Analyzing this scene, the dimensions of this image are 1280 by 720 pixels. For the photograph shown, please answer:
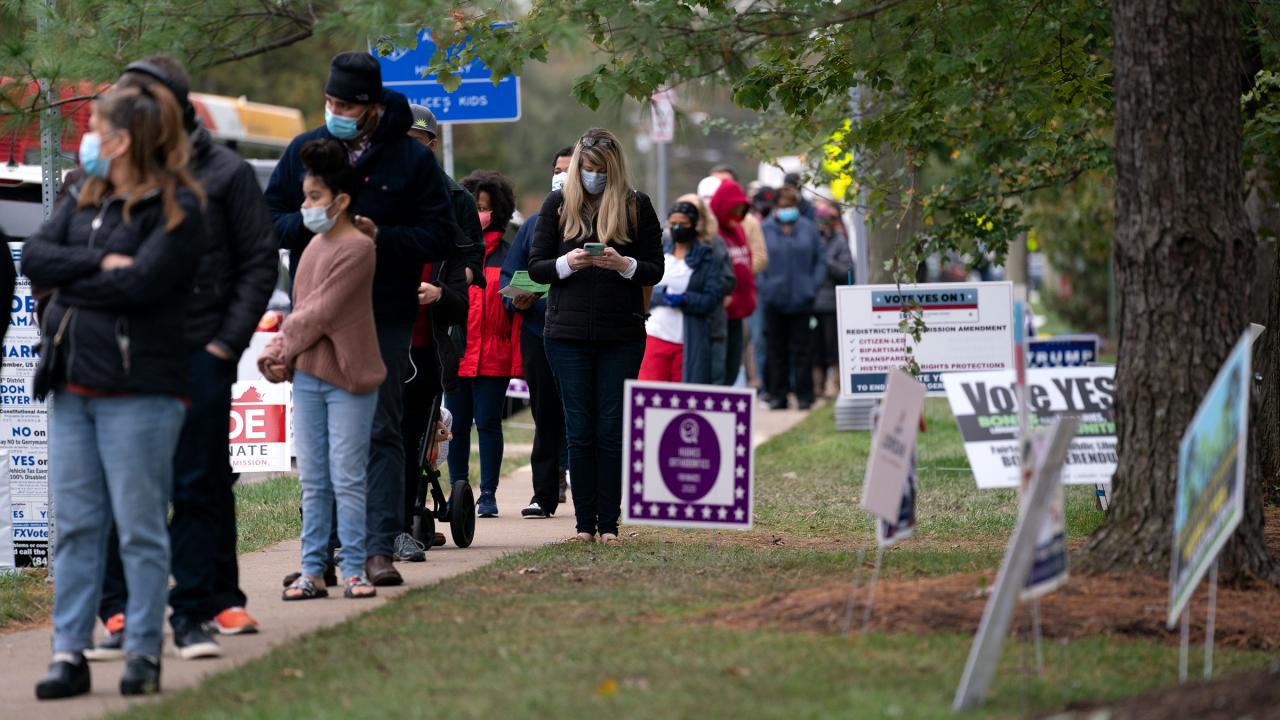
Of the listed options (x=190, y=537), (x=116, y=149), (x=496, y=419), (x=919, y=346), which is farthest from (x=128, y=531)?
(x=919, y=346)

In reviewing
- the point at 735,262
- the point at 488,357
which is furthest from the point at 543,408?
the point at 735,262

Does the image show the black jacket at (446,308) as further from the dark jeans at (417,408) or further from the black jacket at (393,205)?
the black jacket at (393,205)

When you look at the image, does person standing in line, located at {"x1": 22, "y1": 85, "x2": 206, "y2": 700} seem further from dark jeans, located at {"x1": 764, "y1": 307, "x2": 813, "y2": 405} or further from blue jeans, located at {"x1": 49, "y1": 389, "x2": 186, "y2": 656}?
dark jeans, located at {"x1": 764, "y1": 307, "x2": 813, "y2": 405}

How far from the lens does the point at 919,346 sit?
12797 mm

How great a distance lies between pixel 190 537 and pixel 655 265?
3.33 meters

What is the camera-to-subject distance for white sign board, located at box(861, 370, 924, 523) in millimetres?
6191

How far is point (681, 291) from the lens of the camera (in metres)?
14.0

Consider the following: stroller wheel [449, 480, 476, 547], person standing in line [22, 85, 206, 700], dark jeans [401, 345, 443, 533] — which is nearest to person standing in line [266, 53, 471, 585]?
dark jeans [401, 345, 443, 533]

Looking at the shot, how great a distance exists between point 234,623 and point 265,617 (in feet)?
1.41

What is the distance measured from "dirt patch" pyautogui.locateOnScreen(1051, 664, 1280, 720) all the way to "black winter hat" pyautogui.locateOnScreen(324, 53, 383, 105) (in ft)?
12.5

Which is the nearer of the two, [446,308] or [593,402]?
[446,308]

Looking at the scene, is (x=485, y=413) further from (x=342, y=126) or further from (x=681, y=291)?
(x=342, y=126)

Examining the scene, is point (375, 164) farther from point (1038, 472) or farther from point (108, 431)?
point (1038, 472)

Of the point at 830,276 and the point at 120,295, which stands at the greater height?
the point at 830,276
